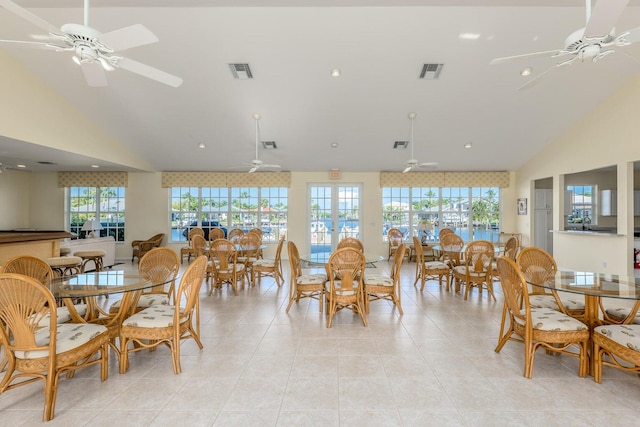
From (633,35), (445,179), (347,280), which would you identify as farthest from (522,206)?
(347,280)

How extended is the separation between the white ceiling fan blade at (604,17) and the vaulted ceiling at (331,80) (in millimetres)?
61

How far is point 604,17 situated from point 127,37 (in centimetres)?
331

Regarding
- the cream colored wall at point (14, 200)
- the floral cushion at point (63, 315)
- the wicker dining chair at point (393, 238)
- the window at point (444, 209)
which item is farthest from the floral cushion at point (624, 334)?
the cream colored wall at point (14, 200)

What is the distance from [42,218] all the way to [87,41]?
28.1 ft

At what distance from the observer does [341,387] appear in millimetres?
2312

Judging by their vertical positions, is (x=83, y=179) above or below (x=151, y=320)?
above

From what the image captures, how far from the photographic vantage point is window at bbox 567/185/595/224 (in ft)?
28.2

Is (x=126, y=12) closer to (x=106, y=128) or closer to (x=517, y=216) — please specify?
(x=106, y=128)

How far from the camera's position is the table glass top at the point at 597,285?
7.84ft

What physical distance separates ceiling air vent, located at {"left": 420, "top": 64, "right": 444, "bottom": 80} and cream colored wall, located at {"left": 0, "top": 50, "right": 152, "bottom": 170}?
590 cm

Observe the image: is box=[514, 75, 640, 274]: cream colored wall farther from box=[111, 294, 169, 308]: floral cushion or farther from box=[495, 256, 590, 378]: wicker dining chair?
box=[111, 294, 169, 308]: floral cushion

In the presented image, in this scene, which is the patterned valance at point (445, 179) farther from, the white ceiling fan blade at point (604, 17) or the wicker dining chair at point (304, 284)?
the white ceiling fan blade at point (604, 17)

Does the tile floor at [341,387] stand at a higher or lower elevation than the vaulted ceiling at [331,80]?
lower

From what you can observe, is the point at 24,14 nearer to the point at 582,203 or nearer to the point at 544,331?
the point at 544,331
